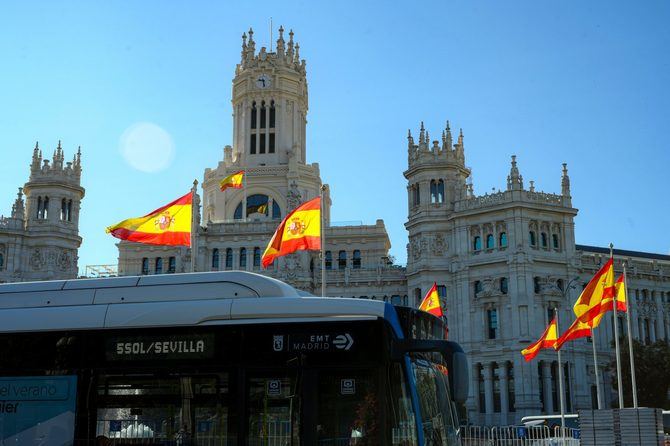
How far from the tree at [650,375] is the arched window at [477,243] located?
13000 millimetres

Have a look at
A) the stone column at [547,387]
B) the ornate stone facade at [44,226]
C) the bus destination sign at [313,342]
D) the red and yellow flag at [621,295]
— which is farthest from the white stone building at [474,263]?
the bus destination sign at [313,342]

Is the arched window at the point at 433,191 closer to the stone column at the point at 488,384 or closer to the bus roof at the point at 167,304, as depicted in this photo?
the stone column at the point at 488,384

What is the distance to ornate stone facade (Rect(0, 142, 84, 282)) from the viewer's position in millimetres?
69000

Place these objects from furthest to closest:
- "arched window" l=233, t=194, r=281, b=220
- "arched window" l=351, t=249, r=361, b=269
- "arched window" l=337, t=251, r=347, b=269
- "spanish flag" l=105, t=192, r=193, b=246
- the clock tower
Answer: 1. the clock tower
2. "arched window" l=233, t=194, r=281, b=220
3. "arched window" l=337, t=251, r=347, b=269
4. "arched window" l=351, t=249, r=361, b=269
5. "spanish flag" l=105, t=192, r=193, b=246

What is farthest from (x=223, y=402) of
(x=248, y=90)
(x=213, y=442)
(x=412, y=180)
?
(x=248, y=90)

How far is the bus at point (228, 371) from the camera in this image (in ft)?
36.9

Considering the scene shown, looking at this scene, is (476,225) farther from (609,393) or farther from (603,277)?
(603,277)

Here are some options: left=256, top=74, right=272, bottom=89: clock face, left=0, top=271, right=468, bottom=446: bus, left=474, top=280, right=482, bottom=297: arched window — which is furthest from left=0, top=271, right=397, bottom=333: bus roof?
left=256, top=74, right=272, bottom=89: clock face

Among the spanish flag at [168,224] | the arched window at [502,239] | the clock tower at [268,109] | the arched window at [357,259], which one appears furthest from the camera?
the clock tower at [268,109]

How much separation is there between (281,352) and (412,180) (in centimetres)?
5596

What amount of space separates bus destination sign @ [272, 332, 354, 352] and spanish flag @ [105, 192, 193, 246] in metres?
20.3

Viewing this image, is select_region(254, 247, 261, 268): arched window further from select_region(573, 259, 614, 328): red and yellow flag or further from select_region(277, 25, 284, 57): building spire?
select_region(573, 259, 614, 328): red and yellow flag

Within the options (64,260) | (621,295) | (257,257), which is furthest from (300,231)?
(64,260)

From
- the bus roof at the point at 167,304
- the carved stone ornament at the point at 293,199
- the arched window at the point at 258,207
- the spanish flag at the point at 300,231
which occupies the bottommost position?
the bus roof at the point at 167,304
